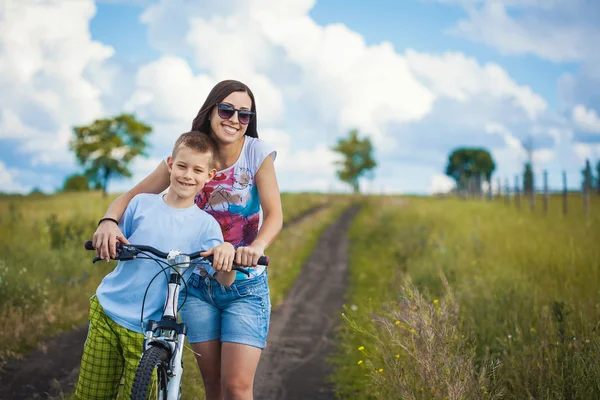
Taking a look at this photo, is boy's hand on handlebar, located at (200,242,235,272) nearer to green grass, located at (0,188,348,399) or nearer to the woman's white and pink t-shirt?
the woman's white and pink t-shirt

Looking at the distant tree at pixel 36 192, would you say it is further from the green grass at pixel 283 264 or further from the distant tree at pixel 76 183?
the distant tree at pixel 76 183

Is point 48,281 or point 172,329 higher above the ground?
point 172,329

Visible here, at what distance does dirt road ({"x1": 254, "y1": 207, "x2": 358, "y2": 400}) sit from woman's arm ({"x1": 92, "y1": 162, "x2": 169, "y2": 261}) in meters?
2.97

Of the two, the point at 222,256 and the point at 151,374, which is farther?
the point at 222,256

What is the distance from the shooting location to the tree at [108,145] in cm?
5322

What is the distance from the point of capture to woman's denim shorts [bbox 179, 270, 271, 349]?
3107 millimetres

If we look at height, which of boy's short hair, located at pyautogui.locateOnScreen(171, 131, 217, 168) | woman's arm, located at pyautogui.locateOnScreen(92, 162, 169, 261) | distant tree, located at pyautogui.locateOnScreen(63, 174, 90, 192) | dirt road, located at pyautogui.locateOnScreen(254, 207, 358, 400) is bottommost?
dirt road, located at pyautogui.locateOnScreen(254, 207, 358, 400)

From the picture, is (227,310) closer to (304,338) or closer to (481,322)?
(481,322)

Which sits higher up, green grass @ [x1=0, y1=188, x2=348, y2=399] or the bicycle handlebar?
the bicycle handlebar

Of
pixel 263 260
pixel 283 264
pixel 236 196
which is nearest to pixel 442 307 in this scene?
pixel 236 196

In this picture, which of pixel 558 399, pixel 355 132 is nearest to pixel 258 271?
pixel 558 399

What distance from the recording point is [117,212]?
10.3 ft

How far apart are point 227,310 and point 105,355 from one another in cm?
68

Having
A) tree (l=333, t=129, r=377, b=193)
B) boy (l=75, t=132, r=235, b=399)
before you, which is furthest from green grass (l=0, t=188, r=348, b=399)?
tree (l=333, t=129, r=377, b=193)
